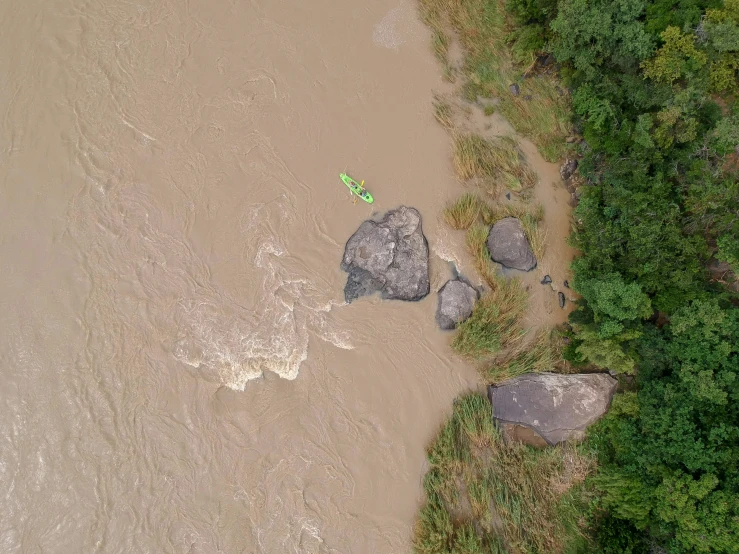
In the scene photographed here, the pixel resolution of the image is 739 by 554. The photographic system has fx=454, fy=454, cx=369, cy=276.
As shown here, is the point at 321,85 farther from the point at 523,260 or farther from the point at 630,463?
the point at 630,463

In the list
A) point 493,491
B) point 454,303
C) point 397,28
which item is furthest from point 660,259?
point 397,28

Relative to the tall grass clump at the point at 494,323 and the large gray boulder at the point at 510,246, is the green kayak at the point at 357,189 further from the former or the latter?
the tall grass clump at the point at 494,323

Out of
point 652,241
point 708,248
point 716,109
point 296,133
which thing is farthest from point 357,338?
point 716,109

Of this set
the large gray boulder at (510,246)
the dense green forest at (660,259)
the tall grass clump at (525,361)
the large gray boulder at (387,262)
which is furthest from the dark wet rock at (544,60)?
the tall grass clump at (525,361)

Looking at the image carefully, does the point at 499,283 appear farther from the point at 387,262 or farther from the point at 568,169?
the point at 568,169

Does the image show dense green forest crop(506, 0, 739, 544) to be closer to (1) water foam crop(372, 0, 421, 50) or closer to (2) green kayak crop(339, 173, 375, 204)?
(1) water foam crop(372, 0, 421, 50)

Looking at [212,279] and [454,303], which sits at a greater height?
[454,303]

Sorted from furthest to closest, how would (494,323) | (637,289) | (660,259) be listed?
(494,323) < (660,259) < (637,289)
